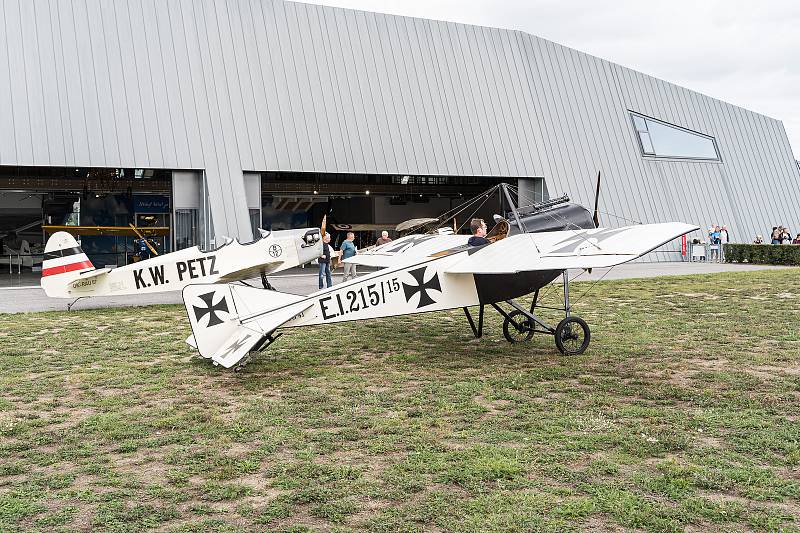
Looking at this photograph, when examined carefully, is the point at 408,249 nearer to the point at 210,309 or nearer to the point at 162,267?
the point at 210,309

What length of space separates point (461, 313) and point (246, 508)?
400 inches

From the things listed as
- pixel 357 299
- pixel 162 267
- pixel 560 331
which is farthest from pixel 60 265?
pixel 560 331

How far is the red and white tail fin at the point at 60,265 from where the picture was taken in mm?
14914

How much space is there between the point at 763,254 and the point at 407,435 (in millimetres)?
27012

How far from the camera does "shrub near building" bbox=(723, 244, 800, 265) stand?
27.8 metres

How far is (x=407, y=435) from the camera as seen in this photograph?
6109 millimetres

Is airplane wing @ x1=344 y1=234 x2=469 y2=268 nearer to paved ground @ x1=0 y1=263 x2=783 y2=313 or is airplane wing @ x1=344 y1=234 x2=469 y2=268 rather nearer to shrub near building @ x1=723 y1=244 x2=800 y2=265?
paved ground @ x1=0 y1=263 x2=783 y2=313

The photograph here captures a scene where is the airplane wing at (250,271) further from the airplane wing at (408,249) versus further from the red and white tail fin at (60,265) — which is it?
the red and white tail fin at (60,265)

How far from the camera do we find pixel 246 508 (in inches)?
A: 180

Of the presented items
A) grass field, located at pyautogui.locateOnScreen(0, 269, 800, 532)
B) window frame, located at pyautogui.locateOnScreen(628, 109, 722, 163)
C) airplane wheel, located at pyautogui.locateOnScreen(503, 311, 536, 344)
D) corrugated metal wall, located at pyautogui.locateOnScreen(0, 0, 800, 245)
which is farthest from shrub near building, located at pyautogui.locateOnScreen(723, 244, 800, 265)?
airplane wheel, located at pyautogui.locateOnScreen(503, 311, 536, 344)

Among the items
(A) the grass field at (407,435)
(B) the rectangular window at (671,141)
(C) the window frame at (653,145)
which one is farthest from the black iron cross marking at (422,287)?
(B) the rectangular window at (671,141)

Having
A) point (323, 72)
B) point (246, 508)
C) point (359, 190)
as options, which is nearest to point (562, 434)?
point (246, 508)

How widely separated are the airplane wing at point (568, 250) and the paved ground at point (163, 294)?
3682 millimetres

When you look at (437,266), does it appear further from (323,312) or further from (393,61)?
(393,61)
